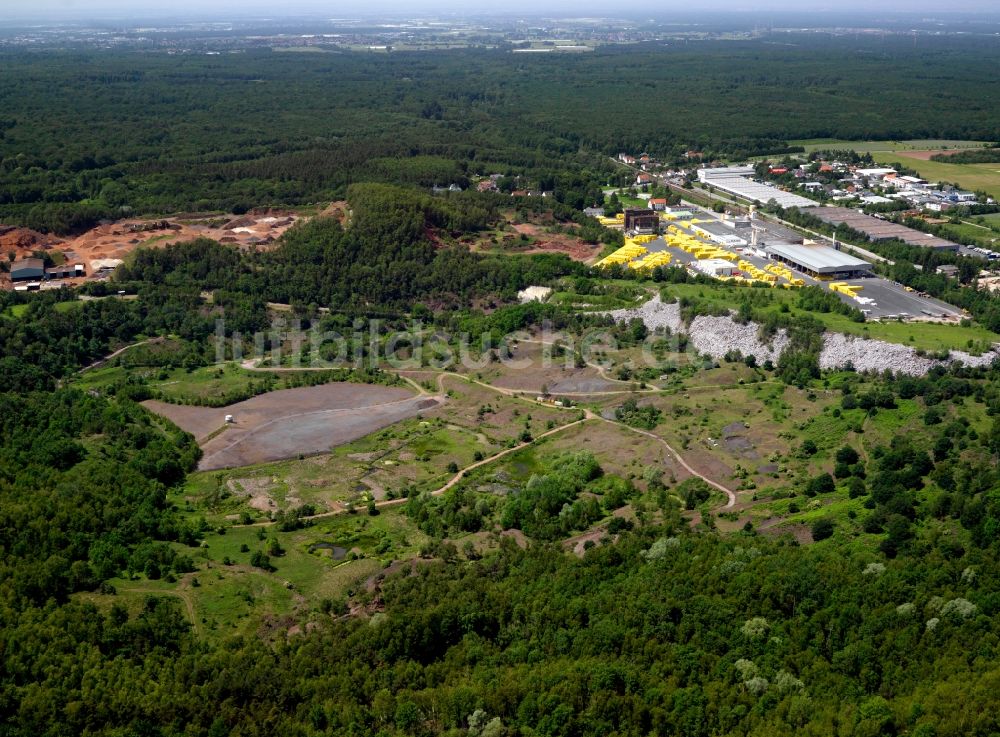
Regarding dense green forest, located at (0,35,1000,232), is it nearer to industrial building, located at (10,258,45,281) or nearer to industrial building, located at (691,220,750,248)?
industrial building, located at (10,258,45,281)

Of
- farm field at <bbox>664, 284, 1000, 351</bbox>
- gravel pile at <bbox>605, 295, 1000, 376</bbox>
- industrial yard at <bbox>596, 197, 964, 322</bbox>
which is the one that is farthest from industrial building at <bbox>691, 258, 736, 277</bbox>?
gravel pile at <bbox>605, 295, 1000, 376</bbox>

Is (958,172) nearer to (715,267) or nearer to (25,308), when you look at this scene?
(715,267)

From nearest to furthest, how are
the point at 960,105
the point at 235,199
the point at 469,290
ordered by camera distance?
the point at 469,290
the point at 235,199
the point at 960,105

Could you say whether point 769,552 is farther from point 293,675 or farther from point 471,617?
point 293,675

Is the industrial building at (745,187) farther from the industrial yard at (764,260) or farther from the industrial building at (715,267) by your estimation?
the industrial building at (715,267)

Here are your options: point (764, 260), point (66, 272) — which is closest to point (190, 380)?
point (66, 272)

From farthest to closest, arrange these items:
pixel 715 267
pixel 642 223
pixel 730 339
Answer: pixel 642 223, pixel 715 267, pixel 730 339

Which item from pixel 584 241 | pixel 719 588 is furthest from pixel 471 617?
pixel 584 241

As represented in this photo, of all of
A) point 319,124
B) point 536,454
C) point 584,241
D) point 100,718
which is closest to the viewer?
point 100,718
